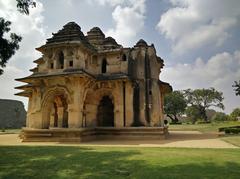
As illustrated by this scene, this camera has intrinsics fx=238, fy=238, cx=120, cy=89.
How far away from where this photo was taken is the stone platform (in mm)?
16719

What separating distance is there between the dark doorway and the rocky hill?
38993mm

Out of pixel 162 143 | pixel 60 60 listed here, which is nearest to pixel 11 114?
pixel 60 60

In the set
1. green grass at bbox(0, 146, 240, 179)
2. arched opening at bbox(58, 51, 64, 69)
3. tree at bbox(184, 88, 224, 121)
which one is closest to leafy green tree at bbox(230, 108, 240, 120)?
tree at bbox(184, 88, 224, 121)

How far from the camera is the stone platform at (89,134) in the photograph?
1672 centimetres

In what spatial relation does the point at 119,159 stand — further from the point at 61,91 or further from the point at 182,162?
the point at 61,91

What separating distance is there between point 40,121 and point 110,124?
6016 millimetres

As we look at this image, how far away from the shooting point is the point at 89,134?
18062 mm

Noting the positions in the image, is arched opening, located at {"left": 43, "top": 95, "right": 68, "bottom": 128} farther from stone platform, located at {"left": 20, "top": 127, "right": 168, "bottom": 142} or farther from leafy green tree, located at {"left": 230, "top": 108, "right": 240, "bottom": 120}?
leafy green tree, located at {"left": 230, "top": 108, "right": 240, "bottom": 120}

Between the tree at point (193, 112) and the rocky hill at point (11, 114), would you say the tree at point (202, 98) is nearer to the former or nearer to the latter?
the tree at point (193, 112)

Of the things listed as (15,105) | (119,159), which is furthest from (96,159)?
(15,105)

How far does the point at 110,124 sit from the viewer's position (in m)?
21.2

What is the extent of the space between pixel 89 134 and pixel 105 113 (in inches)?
145

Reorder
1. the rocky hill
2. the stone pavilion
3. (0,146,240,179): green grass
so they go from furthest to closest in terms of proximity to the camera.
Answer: the rocky hill, the stone pavilion, (0,146,240,179): green grass

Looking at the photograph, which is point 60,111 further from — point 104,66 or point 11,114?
point 11,114
